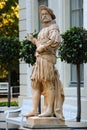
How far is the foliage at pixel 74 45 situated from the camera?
558 inches

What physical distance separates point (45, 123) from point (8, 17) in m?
28.7

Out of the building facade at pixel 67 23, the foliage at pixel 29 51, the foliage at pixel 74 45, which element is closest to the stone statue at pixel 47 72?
the foliage at pixel 74 45

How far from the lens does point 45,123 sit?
518 inches

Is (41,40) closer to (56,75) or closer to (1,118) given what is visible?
(56,75)

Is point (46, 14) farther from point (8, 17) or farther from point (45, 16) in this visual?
point (8, 17)

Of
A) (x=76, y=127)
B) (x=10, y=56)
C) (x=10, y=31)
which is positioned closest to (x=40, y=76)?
(x=76, y=127)

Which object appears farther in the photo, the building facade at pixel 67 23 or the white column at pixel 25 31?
the white column at pixel 25 31

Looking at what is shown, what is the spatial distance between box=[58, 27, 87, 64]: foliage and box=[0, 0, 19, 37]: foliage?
1056 inches

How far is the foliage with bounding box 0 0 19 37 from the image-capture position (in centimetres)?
4109

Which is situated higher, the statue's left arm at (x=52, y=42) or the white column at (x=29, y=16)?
the white column at (x=29, y=16)

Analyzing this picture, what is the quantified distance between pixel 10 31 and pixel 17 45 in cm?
2303

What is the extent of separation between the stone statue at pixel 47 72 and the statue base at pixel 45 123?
12 cm

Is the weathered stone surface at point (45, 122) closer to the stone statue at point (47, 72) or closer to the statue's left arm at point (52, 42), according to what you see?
the stone statue at point (47, 72)

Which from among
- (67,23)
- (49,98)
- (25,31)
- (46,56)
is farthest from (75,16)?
(49,98)
